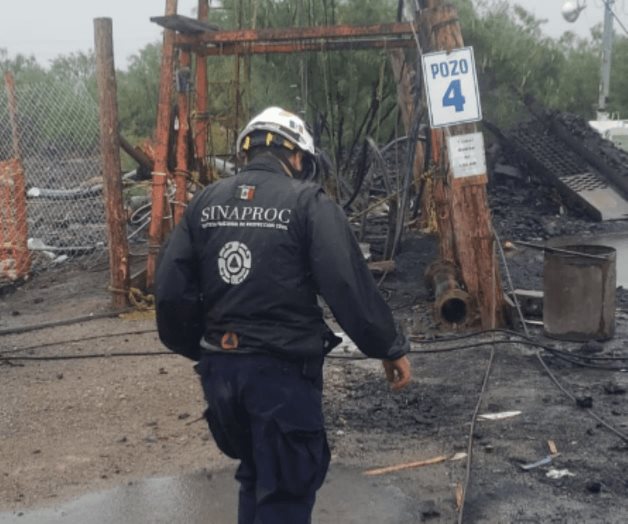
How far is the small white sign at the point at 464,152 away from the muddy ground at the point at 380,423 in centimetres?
150

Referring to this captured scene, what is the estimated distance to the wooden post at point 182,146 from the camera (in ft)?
34.4

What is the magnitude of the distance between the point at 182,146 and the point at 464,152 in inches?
125

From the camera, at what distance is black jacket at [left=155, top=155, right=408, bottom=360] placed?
13.0 feet

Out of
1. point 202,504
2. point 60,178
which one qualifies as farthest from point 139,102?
point 202,504

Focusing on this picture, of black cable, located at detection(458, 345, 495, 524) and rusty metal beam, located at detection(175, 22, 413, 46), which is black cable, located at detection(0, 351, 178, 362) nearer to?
black cable, located at detection(458, 345, 495, 524)

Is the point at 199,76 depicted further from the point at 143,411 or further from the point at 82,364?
the point at 143,411

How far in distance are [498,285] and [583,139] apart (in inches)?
488

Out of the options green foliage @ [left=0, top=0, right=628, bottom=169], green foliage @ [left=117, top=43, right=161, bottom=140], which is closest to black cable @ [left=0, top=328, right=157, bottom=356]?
green foliage @ [left=0, top=0, right=628, bottom=169]

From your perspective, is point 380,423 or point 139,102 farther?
point 139,102

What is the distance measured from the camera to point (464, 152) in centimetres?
892

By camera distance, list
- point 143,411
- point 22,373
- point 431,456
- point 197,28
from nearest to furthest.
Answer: point 431,456
point 143,411
point 22,373
point 197,28

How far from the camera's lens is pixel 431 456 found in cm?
611

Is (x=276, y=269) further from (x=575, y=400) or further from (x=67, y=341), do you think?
(x=67, y=341)

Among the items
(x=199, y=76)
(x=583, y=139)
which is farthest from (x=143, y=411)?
(x=583, y=139)
